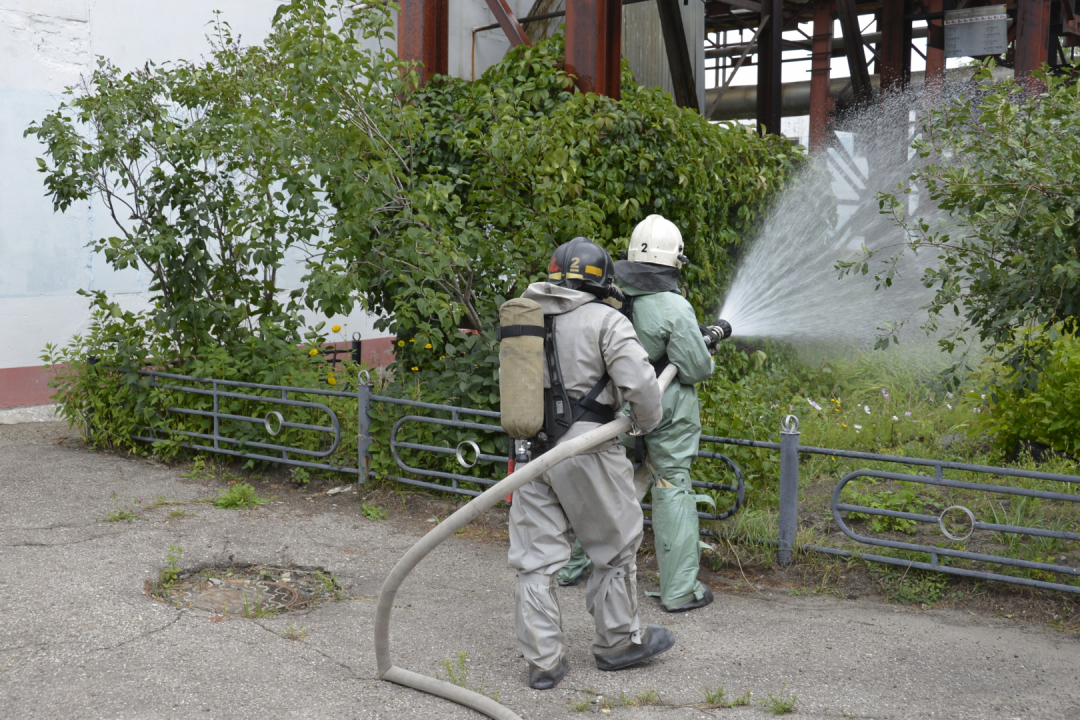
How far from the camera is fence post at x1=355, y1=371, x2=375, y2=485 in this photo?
20.2 feet

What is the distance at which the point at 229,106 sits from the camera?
6.85 meters

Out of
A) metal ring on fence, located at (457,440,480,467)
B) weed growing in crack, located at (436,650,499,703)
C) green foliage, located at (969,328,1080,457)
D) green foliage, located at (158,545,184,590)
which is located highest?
green foliage, located at (969,328,1080,457)

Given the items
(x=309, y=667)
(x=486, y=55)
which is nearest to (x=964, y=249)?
(x=309, y=667)

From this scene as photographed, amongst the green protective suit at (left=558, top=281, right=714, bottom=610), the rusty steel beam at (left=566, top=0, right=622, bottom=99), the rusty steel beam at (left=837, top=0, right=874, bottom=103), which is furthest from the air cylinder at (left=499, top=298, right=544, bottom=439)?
the rusty steel beam at (left=837, top=0, right=874, bottom=103)

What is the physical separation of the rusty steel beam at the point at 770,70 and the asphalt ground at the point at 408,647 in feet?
24.1

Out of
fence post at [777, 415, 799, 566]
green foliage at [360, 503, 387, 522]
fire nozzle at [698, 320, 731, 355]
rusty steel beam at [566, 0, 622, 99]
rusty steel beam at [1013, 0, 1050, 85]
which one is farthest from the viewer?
rusty steel beam at [1013, 0, 1050, 85]

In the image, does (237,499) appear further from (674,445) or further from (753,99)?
(753,99)

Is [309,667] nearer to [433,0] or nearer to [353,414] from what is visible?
[353,414]

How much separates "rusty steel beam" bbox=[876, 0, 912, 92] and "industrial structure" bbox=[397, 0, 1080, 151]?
0.01 metres

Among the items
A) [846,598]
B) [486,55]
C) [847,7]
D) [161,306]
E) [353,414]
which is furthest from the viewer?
[847,7]

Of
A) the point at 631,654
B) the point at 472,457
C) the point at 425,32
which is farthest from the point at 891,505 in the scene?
the point at 425,32

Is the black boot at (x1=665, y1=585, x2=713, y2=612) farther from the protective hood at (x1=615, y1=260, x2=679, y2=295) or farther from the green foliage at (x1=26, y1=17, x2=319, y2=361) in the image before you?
the green foliage at (x1=26, y1=17, x2=319, y2=361)

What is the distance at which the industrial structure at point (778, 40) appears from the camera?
7.50 metres

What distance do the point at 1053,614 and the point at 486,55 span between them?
328 inches
